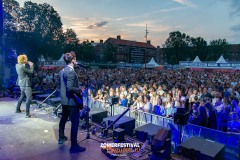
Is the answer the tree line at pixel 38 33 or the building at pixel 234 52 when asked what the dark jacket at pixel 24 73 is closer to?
the tree line at pixel 38 33

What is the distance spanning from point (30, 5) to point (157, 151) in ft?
128

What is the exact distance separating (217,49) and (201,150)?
76.1 metres

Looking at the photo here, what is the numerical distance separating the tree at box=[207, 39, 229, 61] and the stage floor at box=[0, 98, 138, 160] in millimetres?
73173

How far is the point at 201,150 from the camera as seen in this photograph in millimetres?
3715

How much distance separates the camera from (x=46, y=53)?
35.4 meters

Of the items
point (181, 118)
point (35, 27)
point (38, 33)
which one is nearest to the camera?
point (181, 118)

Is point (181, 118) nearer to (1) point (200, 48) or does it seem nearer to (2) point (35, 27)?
(2) point (35, 27)

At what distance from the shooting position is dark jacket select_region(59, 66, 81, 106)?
351 centimetres

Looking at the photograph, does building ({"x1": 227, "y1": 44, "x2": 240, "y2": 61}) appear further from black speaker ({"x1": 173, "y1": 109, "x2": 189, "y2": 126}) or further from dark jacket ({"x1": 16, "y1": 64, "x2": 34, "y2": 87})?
dark jacket ({"x1": 16, "y1": 64, "x2": 34, "y2": 87})

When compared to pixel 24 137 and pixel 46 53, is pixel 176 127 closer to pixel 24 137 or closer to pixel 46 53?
pixel 24 137

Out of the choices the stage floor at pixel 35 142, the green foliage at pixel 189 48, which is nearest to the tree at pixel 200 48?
the green foliage at pixel 189 48

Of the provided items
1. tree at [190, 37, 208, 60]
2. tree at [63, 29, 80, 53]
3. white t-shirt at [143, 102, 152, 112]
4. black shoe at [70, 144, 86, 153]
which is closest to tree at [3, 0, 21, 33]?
tree at [63, 29, 80, 53]

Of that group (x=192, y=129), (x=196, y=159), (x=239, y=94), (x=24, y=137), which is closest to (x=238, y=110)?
(x=192, y=129)

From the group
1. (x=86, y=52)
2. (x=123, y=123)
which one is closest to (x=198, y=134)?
(x=123, y=123)
